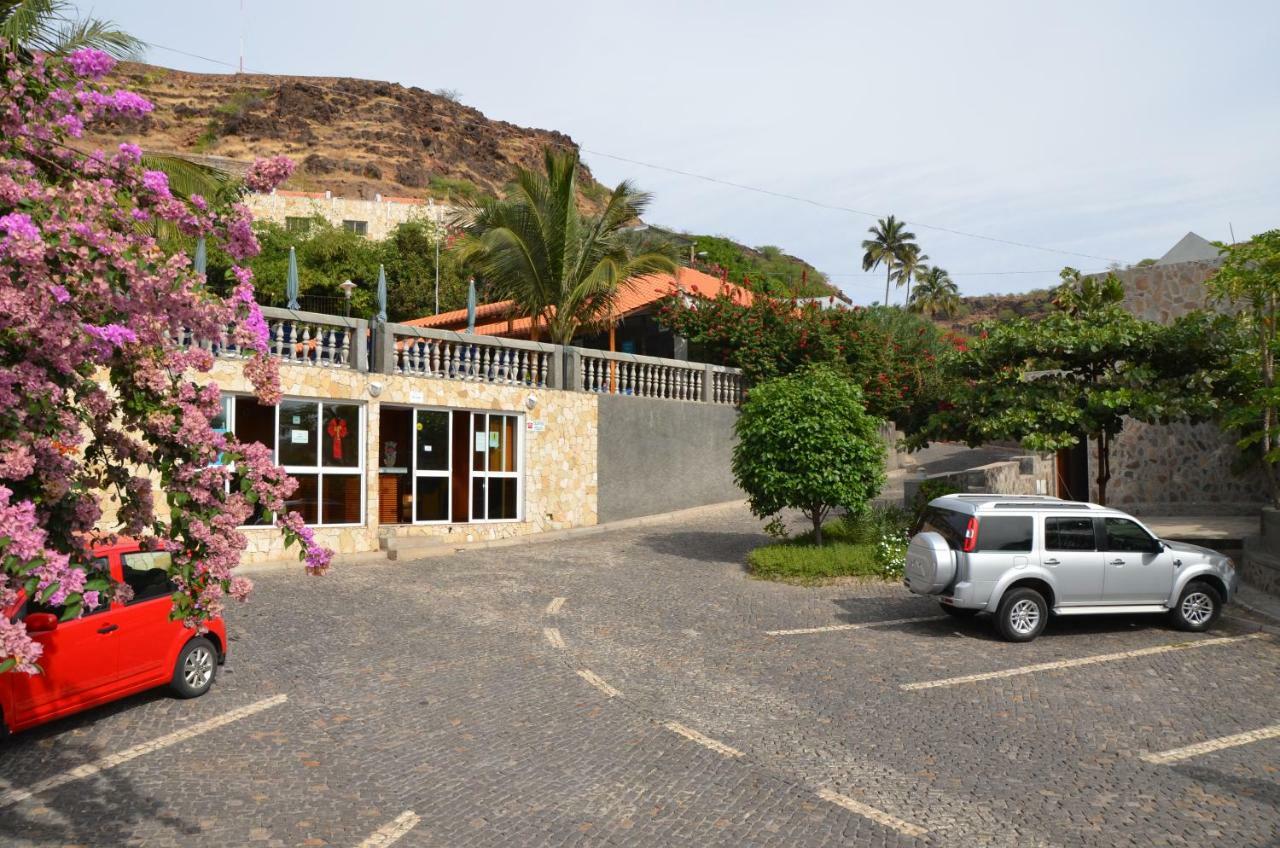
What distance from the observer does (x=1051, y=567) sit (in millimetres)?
11586

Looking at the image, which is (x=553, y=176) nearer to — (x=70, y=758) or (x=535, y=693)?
(x=535, y=693)

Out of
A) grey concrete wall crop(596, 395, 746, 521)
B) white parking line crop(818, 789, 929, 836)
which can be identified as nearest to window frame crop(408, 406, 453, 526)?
grey concrete wall crop(596, 395, 746, 521)

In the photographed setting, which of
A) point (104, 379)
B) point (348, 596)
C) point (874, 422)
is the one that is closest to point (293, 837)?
point (348, 596)

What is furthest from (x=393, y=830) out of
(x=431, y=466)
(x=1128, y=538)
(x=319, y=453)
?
(x=431, y=466)

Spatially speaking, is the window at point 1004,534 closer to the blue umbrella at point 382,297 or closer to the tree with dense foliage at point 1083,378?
the tree with dense foliage at point 1083,378

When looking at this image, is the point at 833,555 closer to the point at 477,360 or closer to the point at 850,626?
the point at 850,626

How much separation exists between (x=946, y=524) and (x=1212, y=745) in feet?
14.5

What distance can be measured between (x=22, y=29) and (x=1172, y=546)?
46.5ft

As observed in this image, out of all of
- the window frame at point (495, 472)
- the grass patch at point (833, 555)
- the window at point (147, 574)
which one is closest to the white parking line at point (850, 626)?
the grass patch at point (833, 555)

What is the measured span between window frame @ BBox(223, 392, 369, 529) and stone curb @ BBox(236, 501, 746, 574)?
30.6 inches

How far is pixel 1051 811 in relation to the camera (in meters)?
6.52

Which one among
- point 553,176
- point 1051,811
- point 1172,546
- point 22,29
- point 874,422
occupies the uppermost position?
point 553,176

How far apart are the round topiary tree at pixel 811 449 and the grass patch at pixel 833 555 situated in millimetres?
669

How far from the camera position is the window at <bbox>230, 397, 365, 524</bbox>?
16328 mm
